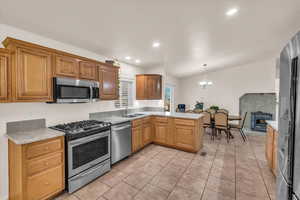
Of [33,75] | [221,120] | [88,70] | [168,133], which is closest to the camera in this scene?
[33,75]

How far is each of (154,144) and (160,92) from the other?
168 cm

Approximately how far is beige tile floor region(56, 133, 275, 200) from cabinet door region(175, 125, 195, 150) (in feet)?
0.63

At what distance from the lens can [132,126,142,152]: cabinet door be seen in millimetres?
3242

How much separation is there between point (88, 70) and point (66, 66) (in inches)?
15.8

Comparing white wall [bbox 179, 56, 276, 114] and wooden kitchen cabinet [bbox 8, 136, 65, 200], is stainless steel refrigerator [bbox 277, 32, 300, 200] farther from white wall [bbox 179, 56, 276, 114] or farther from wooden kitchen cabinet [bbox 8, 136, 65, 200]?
white wall [bbox 179, 56, 276, 114]

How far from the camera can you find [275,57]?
530 centimetres

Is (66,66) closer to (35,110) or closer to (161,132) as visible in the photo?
(35,110)

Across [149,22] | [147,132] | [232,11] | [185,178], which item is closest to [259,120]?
[147,132]

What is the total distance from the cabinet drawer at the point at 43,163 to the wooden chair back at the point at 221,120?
4319mm

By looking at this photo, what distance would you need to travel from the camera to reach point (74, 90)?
2312mm

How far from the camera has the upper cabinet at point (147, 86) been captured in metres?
4.26

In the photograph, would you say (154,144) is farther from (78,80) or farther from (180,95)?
(180,95)

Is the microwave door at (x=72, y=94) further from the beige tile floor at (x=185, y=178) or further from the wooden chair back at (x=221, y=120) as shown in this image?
the wooden chair back at (x=221, y=120)

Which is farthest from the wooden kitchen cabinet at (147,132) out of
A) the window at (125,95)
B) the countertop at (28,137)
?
the countertop at (28,137)
